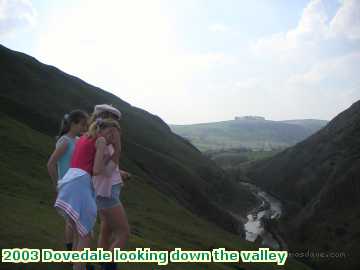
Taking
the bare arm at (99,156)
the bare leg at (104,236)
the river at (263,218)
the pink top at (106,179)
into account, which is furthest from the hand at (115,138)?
the river at (263,218)

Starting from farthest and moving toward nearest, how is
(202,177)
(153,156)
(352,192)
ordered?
(202,177), (352,192), (153,156)

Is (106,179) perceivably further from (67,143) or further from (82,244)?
(67,143)

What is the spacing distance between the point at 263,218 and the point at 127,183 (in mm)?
62827

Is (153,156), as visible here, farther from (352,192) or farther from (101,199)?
(101,199)

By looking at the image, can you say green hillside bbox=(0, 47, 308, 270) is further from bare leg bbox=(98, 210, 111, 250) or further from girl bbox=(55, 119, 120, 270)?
girl bbox=(55, 119, 120, 270)

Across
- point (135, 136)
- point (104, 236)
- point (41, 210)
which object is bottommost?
point (104, 236)

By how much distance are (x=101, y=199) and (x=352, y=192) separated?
102 m

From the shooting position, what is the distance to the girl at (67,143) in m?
11.2

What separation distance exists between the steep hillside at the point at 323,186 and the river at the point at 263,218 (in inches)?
140

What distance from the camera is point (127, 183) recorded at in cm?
5641

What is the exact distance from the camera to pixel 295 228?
9850cm

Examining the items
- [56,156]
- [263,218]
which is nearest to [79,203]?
[56,156]

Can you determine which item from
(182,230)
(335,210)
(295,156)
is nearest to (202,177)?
(335,210)

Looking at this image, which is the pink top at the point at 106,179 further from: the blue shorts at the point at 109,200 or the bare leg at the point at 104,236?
the bare leg at the point at 104,236
